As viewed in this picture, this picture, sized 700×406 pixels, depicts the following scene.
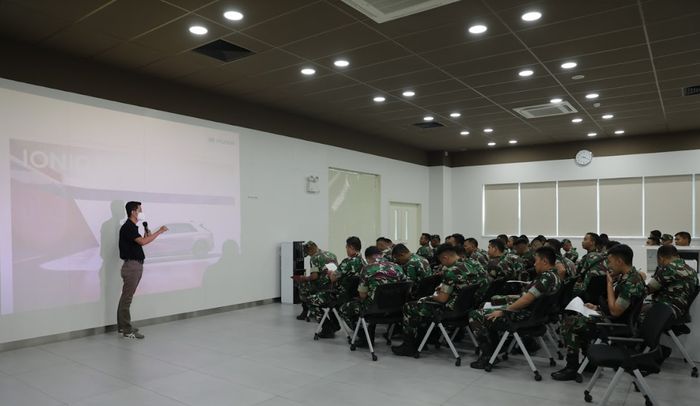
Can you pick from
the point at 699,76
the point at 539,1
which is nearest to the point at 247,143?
the point at 539,1

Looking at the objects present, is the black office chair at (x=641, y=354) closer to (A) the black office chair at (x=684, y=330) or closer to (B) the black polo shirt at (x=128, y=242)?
(A) the black office chair at (x=684, y=330)

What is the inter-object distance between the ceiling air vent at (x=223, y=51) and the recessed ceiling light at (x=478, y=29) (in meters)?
2.52

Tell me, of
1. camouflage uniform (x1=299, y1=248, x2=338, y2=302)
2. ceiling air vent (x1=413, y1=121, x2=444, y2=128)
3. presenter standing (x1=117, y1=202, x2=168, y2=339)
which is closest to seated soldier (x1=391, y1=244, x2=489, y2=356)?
camouflage uniform (x1=299, y1=248, x2=338, y2=302)

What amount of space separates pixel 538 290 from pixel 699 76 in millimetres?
4585

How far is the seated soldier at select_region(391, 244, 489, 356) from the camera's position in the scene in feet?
15.8

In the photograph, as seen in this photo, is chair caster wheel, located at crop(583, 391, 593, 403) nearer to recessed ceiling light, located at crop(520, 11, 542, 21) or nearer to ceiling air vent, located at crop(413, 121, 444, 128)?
recessed ceiling light, located at crop(520, 11, 542, 21)

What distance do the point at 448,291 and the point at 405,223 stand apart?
7.79m

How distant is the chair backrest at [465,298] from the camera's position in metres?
4.77

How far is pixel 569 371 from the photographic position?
4.27 metres

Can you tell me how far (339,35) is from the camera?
A: 5203mm

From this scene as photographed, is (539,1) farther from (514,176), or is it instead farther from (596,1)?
(514,176)

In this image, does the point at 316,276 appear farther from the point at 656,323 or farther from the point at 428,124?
the point at 428,124

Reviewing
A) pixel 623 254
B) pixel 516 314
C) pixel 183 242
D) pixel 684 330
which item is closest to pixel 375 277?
pixel 516 314

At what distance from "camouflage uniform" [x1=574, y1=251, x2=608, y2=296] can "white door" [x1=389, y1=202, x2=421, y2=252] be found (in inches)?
244
